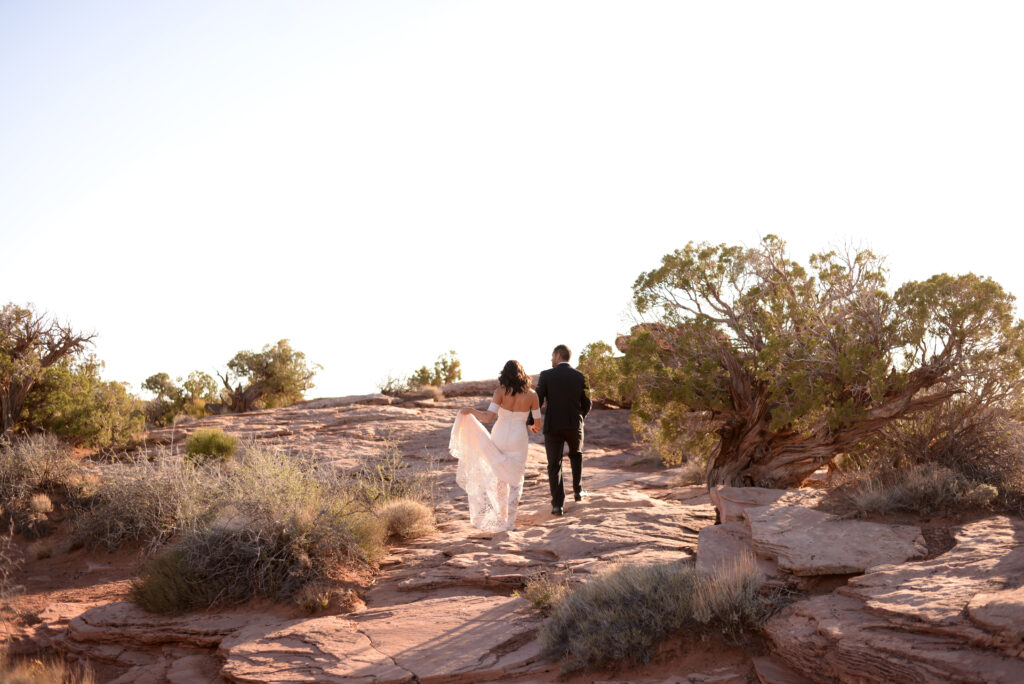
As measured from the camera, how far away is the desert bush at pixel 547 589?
7086 millimetres

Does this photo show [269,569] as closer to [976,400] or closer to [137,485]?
[137,485]

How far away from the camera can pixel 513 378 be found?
377 inches

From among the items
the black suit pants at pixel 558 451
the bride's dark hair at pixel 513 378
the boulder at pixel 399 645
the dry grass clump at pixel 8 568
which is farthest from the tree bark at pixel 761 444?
the dry grass clump at pixel 8 568

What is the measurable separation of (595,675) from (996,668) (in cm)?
280

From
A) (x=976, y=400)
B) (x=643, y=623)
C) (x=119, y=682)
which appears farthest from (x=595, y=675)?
(x=976, y=400)

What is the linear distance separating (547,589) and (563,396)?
3.14 m

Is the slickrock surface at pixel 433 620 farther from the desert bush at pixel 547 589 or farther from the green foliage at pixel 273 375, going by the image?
the green foliage at pixel 273 375

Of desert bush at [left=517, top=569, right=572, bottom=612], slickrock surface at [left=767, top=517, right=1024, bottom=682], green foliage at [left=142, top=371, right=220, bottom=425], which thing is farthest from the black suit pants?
green foliage at [left=142, top=371, right=220, bottom=425]

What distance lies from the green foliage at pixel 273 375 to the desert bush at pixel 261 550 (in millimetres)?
19578

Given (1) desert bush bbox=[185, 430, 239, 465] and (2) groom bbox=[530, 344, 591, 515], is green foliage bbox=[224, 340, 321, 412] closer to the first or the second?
(1) desert bush bbox=[185, 430, 239, 465]

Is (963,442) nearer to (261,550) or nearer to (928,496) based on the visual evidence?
(928,496)

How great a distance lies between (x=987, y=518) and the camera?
7.33 metres

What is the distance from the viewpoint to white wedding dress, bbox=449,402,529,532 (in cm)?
973

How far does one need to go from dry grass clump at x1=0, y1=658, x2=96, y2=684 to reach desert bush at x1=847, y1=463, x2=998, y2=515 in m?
7.94
